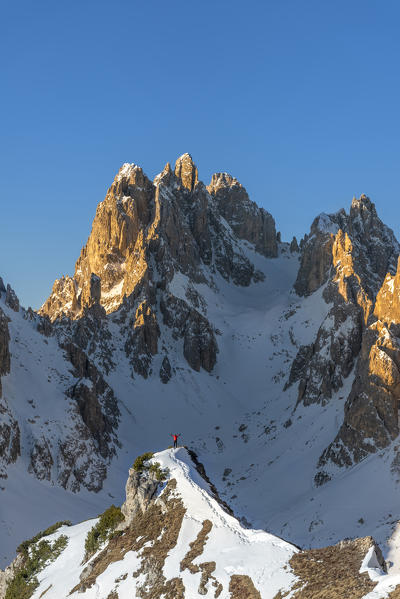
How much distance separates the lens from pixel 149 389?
14788 cm

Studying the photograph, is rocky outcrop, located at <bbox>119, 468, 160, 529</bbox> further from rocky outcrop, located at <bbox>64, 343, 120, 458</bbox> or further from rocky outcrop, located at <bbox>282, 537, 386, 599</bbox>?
rocky outcrop, located at <bbox>64, 343, 120, 458</bbox>

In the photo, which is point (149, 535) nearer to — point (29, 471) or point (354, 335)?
point (29, 471)

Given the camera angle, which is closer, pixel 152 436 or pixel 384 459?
pixel 384 459

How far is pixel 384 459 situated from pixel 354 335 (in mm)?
40752

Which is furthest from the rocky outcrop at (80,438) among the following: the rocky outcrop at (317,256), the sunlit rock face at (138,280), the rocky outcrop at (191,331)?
the rocky outcrop at (317,256)

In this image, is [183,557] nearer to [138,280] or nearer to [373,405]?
[373,405]

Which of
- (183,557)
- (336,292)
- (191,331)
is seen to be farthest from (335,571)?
(191,331)

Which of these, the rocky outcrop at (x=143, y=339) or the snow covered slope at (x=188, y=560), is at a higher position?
the rocky outcrop at (x=143, y=339)

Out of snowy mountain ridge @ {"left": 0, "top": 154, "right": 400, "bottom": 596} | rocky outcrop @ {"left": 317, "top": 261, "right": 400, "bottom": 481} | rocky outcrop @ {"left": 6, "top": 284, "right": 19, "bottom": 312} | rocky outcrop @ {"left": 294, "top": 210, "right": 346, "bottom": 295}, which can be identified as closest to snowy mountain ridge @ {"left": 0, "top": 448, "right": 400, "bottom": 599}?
snowy mountain ridge @ {"left": 0, "top": 154, "right": 400, "bottom": 596}

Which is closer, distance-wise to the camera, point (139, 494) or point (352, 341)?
point (139, 494)

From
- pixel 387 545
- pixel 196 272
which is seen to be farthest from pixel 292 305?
pixel 387 545

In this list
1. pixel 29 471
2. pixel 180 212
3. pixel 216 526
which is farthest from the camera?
pixel 180 212

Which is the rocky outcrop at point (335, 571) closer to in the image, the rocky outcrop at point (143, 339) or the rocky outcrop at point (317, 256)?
the rocky outcrop at point (143, 339)

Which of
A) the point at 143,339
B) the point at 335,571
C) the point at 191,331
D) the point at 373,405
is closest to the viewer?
the point at 335,571
